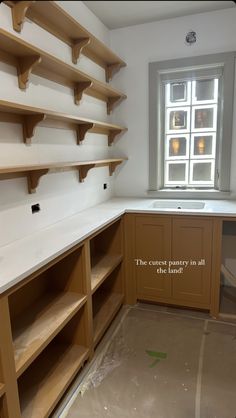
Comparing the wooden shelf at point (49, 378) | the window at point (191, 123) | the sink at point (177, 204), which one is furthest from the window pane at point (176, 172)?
the wooden shelf at point (49, 378)

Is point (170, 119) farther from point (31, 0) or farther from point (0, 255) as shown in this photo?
point (31, 0)

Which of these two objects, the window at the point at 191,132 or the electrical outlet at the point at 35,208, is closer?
the electrical outlet at the point at 35,208

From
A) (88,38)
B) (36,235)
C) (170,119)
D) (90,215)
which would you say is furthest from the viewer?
(170,119)

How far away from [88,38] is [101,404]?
7.57 feet

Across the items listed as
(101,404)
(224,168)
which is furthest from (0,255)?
(224,168)

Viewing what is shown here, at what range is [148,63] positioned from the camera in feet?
8.92

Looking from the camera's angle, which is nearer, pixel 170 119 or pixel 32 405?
pixel 32 405

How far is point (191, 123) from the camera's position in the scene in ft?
9.12

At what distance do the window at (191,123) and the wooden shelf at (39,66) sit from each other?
2.05 feet

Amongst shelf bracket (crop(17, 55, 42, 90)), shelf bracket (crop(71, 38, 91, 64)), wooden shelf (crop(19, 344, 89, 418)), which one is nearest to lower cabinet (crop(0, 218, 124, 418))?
wooden shelf (crop(19, 344, 89, 418))

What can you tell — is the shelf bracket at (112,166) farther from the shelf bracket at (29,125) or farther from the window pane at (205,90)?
the shelf bracket at (29,125)

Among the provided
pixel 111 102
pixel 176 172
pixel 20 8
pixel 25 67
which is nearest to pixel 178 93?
pixel 111 102

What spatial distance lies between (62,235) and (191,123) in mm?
1809

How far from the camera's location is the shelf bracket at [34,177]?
168 cm
